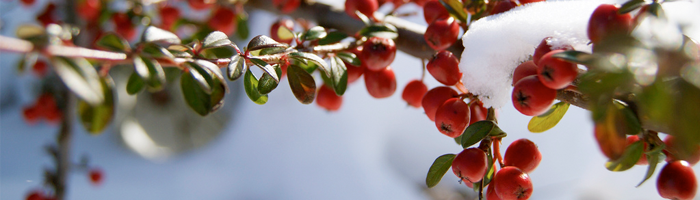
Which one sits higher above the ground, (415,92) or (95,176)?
(95,176)

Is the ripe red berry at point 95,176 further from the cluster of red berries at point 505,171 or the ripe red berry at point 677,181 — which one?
the ripe red berry at point 677,181

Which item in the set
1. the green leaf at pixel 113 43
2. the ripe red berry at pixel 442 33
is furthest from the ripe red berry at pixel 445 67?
the green leaf at pixel 113 43

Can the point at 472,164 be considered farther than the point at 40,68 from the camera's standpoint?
No

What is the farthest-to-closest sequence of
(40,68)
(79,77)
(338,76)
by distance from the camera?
(40,68) < (338,76) < (79,77)

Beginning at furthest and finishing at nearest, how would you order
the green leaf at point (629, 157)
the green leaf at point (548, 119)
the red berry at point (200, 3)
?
the red berry at point (200, 3)
the green leaf at point (548, 119)
the green leaf at point (629, 157)

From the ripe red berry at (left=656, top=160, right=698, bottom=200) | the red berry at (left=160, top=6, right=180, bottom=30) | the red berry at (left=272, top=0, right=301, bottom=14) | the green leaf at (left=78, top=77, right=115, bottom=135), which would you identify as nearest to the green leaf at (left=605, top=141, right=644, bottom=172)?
the ripe red berry at (left=656, top=160, right=698, bottom=200)

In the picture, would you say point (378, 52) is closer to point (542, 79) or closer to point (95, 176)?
point (542, 79)

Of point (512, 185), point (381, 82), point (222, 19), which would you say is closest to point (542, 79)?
point (512, 185)

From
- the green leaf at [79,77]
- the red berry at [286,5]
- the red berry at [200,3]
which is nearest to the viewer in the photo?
the green leaf at [79,77]
